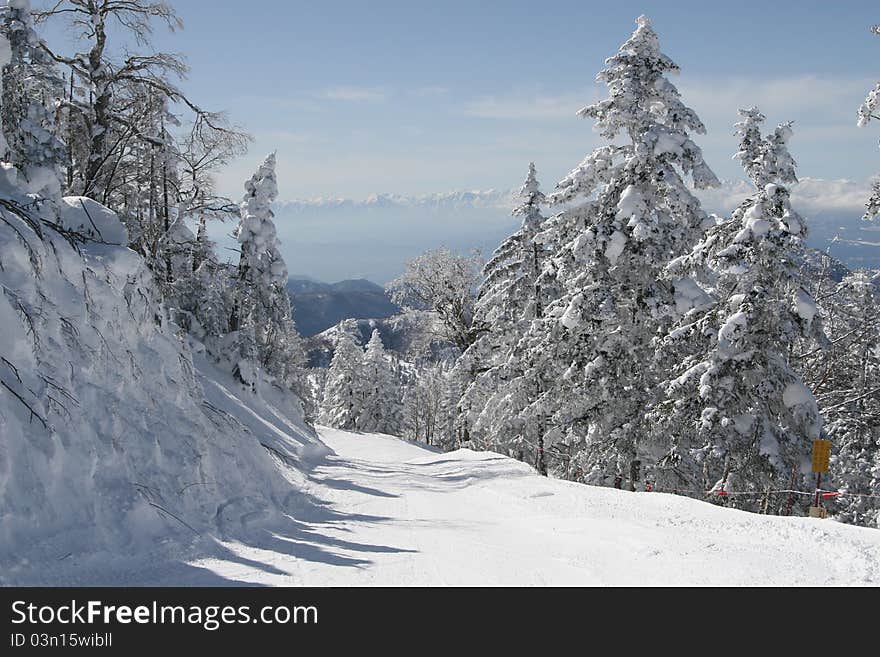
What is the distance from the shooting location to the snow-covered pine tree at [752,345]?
13867 millimetres

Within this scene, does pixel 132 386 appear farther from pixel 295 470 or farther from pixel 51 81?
pixel 51 81

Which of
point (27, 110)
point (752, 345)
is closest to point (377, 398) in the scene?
point (752, 345)

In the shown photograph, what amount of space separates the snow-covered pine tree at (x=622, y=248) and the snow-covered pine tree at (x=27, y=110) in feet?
37.9

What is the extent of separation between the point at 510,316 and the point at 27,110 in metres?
17.2

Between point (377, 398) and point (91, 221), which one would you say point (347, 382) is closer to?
point (377, 398)

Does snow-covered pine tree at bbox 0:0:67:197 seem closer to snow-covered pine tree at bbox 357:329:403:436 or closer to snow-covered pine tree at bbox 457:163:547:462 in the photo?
snow-covered pine tree at bbox 457:163:547:462

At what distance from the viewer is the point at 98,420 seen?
24.4 ft

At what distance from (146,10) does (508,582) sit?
1359cm

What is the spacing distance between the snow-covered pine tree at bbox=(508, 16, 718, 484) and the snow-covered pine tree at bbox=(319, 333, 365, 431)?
31.1 meters

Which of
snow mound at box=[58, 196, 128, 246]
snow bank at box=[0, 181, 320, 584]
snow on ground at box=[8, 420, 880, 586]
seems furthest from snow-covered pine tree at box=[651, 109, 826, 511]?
snow mound at box=[58, 196, 128, 246]

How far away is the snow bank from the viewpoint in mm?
5945

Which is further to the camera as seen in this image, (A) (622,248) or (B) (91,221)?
(A) (622,248)

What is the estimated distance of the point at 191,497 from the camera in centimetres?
797

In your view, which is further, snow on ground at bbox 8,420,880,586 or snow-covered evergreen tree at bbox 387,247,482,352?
snow-covered evergreen tree at bbox 387,247,482,352
